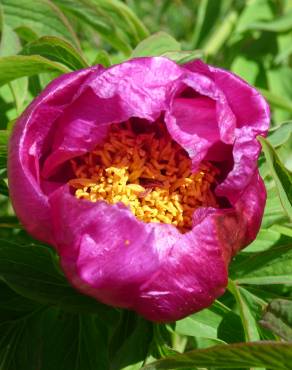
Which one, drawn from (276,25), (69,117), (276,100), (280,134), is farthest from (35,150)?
(276,25)

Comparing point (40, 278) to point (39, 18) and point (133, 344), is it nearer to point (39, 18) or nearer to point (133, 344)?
point (133, 344)

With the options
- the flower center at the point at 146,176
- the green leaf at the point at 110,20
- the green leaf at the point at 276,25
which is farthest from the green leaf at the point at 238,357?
the green leaf at the point at 276,25

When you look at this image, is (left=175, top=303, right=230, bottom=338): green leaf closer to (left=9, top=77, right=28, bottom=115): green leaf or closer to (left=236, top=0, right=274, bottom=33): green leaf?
(left=9, top=77, right=28, bottom=115): green leaf

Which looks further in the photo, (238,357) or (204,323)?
(204,323)

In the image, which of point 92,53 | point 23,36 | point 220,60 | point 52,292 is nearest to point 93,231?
point 52,292

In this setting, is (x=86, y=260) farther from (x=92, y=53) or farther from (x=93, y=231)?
(x=92, y=53)

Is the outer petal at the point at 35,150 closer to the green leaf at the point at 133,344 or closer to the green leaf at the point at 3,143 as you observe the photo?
the green leaf at the point at 3,143
